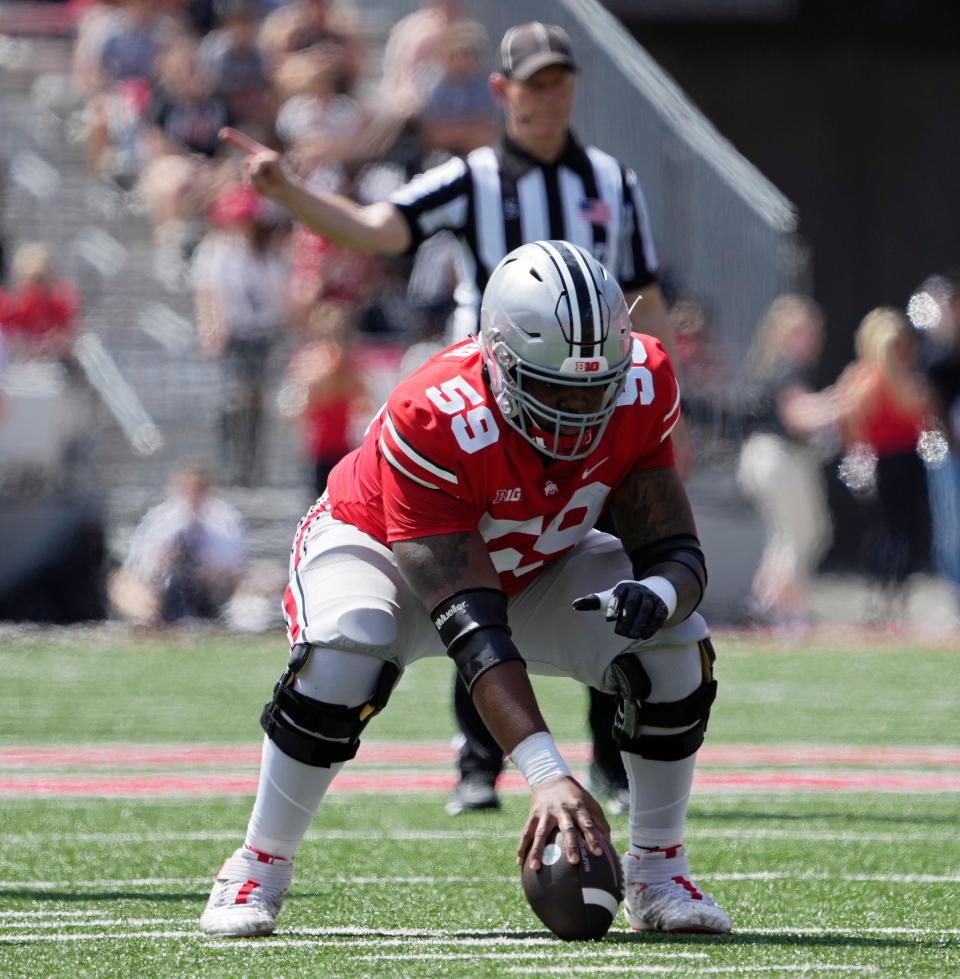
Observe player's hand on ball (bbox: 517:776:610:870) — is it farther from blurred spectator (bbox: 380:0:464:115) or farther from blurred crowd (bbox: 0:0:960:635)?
blurred spectator (bbox: 380:0:464:115)

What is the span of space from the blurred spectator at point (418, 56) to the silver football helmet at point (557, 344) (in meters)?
9.73

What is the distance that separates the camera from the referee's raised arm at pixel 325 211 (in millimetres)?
5191

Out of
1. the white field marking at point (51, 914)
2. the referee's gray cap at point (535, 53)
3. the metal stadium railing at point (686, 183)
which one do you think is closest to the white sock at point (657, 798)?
the white field marking at point (51, 914)

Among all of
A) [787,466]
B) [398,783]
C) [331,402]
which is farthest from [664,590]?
[787,466]

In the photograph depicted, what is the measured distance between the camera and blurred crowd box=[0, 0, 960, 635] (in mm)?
11578

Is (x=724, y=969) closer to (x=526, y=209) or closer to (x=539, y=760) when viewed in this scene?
(x=539, y=760)

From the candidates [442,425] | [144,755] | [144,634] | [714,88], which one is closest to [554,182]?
[442,425]

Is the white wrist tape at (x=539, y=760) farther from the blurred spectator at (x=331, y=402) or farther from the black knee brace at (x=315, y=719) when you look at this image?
the blurred spectator at (x=331, y=402)

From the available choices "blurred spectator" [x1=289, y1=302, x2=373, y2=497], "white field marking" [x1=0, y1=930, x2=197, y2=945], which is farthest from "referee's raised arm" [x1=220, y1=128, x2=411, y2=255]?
"blurred spectator" [x1=289, y1=302, x2=373, y2=497]

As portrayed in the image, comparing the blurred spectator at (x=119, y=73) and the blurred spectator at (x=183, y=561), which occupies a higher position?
the blurred spectator at (x=119, y=73)

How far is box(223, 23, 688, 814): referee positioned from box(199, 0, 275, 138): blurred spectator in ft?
27.2

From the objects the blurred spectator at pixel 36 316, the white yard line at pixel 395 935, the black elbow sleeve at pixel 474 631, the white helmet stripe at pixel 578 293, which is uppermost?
the white helmet stripe at pixel 578 293

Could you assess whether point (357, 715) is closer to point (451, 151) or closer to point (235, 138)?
point (235, 138)

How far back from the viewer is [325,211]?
210 inches
